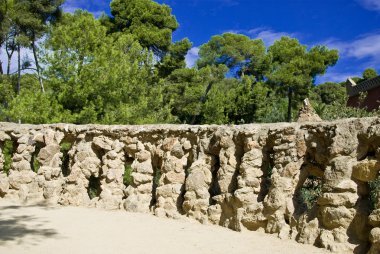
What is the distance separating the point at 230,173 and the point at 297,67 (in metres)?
20.0

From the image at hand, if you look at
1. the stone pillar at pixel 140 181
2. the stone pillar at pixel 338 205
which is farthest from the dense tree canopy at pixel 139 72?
the stone pillar at pixel 338 205

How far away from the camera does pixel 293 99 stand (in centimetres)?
2809

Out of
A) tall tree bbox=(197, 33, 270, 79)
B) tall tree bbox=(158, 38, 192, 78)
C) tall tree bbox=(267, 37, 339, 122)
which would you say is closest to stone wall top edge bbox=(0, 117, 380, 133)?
tall tree bbox=(158, 38, 192, 78)

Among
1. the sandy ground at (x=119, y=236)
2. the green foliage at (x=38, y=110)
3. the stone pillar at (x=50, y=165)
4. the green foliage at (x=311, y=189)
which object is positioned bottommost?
the sandy ground at (x=119, y=236)

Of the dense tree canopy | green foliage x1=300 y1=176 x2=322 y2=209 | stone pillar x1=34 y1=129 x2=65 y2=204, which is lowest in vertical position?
green foliage x1=300 y1=176 x2=322 y2=209

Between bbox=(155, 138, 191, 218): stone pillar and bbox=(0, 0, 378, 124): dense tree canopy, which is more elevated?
bbox=(0, 0, 378, 124): dense tree canopy

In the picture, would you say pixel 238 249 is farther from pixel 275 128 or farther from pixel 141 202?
pixel 141 202

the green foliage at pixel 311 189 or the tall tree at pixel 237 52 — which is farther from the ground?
the tall tree at pixel 237 52

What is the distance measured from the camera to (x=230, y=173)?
8156mm

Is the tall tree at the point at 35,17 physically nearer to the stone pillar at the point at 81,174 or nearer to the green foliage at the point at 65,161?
the green foliage at the point at 65,161

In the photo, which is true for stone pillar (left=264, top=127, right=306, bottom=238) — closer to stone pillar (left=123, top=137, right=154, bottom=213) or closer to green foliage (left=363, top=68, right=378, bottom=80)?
stone pillar (left=123, top=137, right=154, bottom=213)

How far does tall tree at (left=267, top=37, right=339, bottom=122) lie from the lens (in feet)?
86.6

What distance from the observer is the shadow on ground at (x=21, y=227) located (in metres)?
6.80

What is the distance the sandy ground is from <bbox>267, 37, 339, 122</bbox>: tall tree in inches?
746
